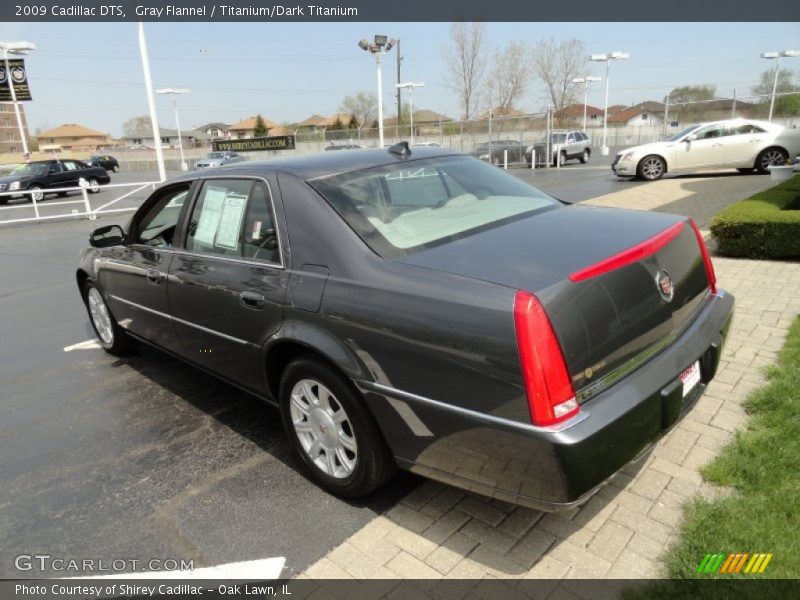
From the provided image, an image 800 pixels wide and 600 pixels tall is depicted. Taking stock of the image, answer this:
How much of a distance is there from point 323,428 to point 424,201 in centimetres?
137

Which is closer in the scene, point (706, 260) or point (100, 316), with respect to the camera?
point (706, 260)

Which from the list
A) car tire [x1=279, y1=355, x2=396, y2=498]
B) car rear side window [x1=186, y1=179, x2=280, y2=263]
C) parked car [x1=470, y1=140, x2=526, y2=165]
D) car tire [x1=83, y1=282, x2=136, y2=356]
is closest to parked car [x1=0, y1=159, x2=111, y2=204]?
parked car [x1=470, y1=140, x2=526, y2=165]

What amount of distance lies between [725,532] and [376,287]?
1.76 m

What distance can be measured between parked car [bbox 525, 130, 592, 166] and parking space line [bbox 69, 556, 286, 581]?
26273mm

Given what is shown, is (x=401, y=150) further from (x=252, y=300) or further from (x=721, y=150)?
(x=721, y=150)

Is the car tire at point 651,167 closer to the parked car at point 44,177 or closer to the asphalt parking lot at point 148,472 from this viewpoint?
the asphalt parking lot at point 148,472

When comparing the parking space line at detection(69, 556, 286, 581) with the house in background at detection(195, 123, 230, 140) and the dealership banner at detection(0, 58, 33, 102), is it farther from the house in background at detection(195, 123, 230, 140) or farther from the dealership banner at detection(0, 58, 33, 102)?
the house in background at detection(195, 123, 230, 140)

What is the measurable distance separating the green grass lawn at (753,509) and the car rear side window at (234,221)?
2.26 metres

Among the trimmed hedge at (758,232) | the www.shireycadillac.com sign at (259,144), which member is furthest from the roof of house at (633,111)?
the trimmed hedge at (758,232)

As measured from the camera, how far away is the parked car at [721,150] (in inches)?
619

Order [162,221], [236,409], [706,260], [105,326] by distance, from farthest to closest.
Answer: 1. [105,326]
2. [162,221]
3. [236,409]
4. [706,260]

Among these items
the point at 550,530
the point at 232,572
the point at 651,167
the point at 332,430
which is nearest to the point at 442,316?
the point at 332,430

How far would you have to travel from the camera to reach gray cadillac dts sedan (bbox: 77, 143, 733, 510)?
2025 mm

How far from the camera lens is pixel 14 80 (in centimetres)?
2222
